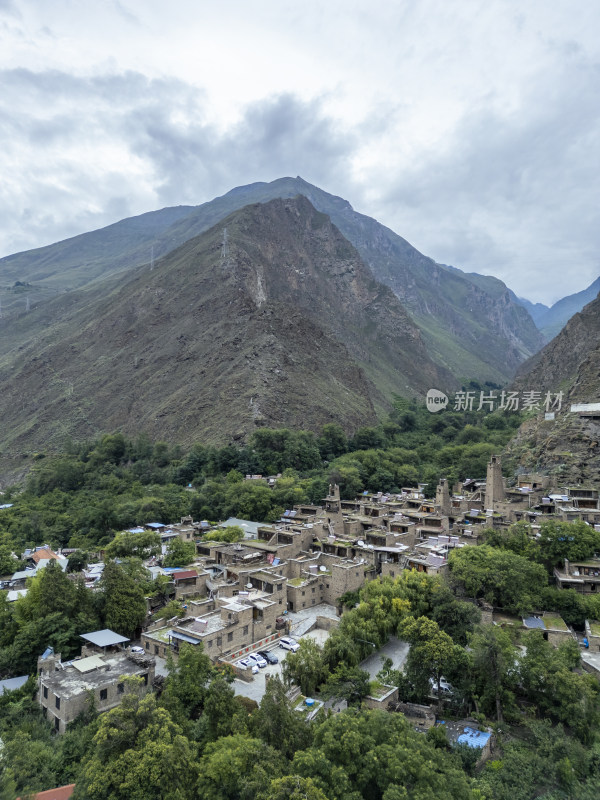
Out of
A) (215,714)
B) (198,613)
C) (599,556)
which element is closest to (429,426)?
(599,556)

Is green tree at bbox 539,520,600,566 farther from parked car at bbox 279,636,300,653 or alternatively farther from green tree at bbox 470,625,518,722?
parked car at bbox 279,636,300,653

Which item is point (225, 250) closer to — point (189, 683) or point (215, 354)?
point (215, 354)

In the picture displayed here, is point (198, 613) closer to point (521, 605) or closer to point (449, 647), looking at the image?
point (449, 647)

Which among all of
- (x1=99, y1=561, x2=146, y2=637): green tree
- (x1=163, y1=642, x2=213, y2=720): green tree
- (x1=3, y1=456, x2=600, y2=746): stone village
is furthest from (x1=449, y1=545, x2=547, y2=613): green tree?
(x1=99, y1=561, x2=146, y2=637): green tree

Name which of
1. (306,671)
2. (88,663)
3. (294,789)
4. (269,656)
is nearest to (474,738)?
(306,671)

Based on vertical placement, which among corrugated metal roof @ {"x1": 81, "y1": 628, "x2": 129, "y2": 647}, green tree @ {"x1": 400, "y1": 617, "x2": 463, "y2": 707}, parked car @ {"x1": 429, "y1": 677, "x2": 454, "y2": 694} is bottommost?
parked car @ {"x1": 429, "y1": 677, "x2": 454, "y2": 694}

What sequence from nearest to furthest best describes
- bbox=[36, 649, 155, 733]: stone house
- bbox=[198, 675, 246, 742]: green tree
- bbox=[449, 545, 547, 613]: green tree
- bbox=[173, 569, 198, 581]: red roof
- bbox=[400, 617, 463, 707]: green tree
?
bbox=[198, 675, 246, 742]: green tree < bbox=[36, 649, 155, 733]: stone house < bbox=[400, 617, 463, 707]: green tree < bbox=[449, 545, 547, 613]: green tree < bbox=[173, 569, 198, 581]: red roof
